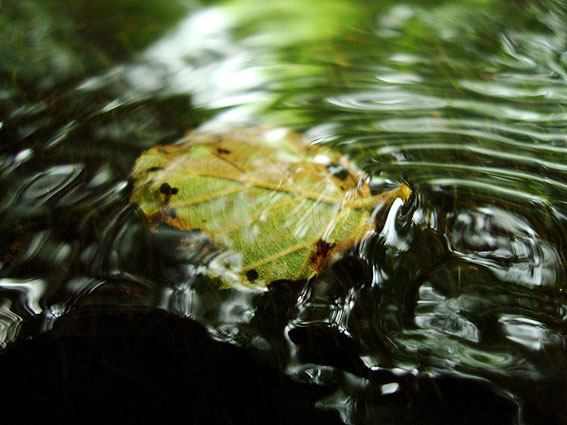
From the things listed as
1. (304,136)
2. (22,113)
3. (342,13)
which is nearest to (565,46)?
(342,13)

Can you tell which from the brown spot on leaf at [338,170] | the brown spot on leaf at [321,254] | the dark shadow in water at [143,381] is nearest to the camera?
the dark shadow in water at [143,381]

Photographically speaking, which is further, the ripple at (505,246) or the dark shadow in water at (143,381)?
the ripple at (505,246)

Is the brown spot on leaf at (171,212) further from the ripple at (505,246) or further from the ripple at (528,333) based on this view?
the ripple at (528,333)

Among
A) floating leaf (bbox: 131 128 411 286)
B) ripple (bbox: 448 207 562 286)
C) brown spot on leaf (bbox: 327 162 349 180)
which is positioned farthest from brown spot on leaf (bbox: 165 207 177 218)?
ripple (bbox: 448 207 562 286)

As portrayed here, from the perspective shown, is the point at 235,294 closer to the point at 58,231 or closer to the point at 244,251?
the point at 244,251

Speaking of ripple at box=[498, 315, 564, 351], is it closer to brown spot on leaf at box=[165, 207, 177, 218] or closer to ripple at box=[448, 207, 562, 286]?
ripple at box=[448, 207, 562, 286]

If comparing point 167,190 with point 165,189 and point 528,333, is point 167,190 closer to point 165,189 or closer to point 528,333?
point 165,189

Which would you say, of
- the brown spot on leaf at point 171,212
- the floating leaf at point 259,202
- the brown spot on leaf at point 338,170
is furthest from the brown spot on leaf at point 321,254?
the brown spot on leaf at point 171,212
